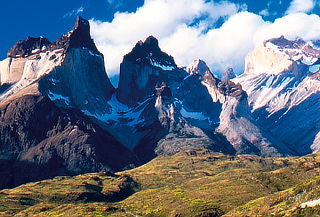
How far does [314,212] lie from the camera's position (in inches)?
6535

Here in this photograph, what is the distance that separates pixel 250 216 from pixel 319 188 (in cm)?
2686

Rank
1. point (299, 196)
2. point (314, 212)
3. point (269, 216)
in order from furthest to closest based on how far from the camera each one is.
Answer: point (299, 196) < point (269, 216) < point (314, 212)

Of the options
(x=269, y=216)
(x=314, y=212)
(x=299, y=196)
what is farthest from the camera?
(x=299, y=196)

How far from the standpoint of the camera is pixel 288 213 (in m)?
175

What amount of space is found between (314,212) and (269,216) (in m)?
20.9

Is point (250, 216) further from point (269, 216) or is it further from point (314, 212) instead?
point (314, 212)

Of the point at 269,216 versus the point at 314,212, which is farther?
the point at 269,216

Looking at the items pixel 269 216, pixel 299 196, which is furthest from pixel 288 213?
pixel 299 196

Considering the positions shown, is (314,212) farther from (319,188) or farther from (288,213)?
(319,188)

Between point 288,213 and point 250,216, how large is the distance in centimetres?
2561

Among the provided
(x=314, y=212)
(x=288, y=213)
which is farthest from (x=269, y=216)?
(x=314, y=212)

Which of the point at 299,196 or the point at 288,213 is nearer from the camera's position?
the point at 288,213

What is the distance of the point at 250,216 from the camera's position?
19900 cm

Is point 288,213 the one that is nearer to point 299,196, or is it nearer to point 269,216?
point 269,216
